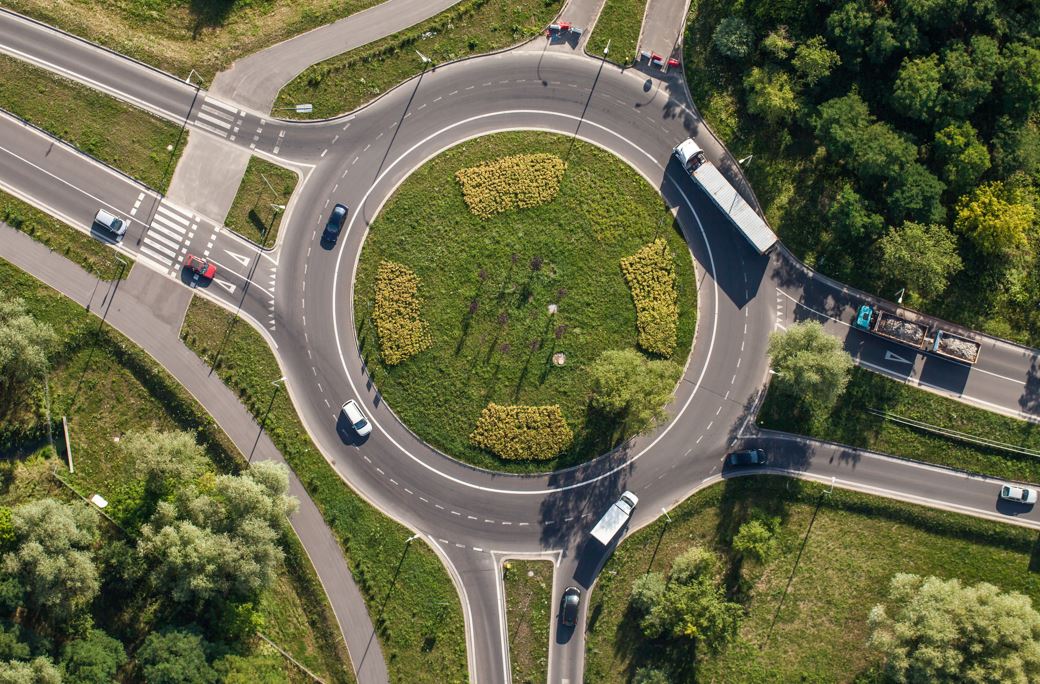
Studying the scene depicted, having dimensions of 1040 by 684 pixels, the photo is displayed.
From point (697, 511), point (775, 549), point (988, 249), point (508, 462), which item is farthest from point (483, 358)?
point (988, 249)

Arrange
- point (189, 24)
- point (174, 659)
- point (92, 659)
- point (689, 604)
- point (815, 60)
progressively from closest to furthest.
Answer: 1. point (92, 659)
2. point (174, 659)
3. point (689, 604)
4. point (815, 60)
5. point (189, 24)

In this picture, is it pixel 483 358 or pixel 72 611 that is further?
pixel 483 358

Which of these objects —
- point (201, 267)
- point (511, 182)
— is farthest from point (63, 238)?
point (511, 182)

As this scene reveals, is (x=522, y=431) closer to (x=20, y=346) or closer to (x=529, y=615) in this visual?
(x=529, y=615)

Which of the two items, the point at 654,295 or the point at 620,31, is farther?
the point at 620,31

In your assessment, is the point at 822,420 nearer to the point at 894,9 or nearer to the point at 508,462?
the point at 508,462

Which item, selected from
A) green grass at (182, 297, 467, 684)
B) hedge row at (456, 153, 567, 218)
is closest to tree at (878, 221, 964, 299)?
hedge row at (456, 153, 567, 218)

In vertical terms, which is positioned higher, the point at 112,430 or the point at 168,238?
the point at 168,238
